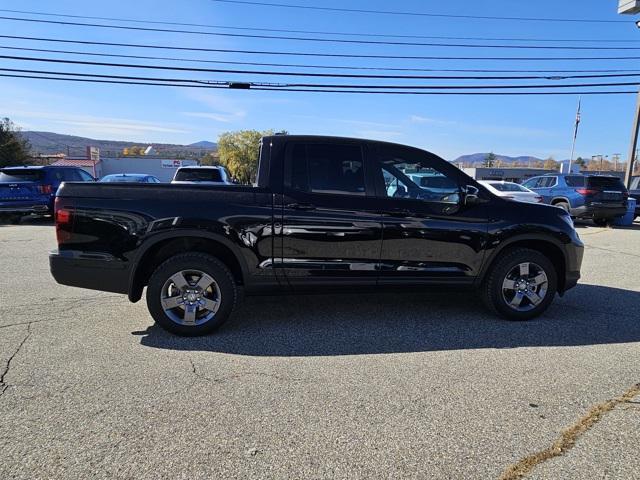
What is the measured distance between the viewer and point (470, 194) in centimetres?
473

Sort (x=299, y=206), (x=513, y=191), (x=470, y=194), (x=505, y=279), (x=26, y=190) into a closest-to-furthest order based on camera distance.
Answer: (x=299, y=206), (x=470, y=194), (x=505, y=279), (x=26, y=190), (x=513, y=191)

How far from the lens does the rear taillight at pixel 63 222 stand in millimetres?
4305

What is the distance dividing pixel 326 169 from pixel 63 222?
8.29 ft

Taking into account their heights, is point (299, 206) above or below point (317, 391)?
above

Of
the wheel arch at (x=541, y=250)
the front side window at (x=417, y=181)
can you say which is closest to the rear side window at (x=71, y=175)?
the front side window at (x=417, y=181)

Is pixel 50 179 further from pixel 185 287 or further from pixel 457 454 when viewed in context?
pixel 457 454

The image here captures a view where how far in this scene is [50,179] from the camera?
14281mm

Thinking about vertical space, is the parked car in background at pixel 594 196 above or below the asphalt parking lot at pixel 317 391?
above

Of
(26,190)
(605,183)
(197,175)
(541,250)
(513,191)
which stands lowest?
(26,190)

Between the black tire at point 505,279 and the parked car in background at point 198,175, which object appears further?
the parked car in background at point 198,175

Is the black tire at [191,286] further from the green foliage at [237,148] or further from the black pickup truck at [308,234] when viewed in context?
the green foliage at [237,148]

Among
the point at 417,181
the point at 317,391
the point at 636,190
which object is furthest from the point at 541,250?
the point at 636,190

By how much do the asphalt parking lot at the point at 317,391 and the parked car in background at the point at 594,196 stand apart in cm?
1143

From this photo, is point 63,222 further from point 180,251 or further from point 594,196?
point 594,196
